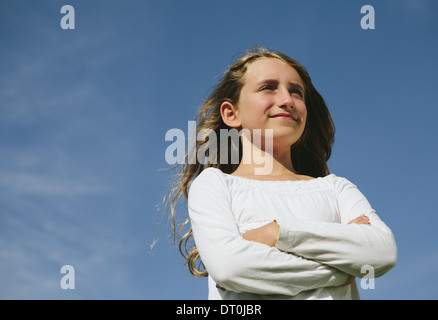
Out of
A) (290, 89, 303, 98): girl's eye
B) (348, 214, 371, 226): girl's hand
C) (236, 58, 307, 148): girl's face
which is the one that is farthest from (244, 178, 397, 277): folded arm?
(290, 89, 303, 98): girl's eye

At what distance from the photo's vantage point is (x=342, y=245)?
116 inches

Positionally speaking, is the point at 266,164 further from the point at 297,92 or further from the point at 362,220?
the point at 362,220

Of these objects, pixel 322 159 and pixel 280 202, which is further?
pixel 322 159

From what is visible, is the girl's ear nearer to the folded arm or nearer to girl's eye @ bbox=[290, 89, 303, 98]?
girl's eye @ bbox=[290, 89, 303, 98]

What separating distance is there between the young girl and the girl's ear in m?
0.01

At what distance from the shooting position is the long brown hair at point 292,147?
15.2ft

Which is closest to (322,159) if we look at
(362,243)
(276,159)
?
(276,159)

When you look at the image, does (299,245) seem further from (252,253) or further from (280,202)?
(280,202)

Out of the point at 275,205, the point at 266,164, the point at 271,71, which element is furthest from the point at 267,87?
the point at 275,205

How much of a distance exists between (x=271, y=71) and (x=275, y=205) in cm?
138

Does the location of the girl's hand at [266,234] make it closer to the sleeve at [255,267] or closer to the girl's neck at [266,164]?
the sleeve at [255,267]

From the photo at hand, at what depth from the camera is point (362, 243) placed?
3006mm

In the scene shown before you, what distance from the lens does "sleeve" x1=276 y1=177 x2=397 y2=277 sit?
115 inches
